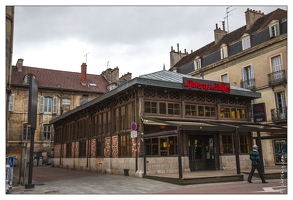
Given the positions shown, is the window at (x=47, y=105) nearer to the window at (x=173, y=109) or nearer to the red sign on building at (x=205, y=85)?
the window at (x=173, y=109)

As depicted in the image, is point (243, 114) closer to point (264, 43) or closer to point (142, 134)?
point (142, 134)

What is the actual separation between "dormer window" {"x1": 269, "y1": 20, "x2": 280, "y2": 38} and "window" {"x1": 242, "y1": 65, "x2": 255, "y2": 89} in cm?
328

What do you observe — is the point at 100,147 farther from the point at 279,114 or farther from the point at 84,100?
the point at 84,100

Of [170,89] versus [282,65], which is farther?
[282,65]

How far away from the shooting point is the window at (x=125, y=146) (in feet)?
51.1

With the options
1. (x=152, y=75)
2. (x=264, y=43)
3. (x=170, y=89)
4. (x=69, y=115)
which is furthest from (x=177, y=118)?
(x=264, y=43)

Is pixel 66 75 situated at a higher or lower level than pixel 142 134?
higher

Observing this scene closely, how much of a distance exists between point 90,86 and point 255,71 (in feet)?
71.1

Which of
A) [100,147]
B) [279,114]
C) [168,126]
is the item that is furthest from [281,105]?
[100,147]

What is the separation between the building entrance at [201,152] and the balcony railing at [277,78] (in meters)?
9.94

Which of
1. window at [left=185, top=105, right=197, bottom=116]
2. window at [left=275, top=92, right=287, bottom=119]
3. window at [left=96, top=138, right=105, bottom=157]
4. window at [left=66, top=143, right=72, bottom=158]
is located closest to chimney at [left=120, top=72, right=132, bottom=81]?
window at [left=66, top=143, right=72, bottom=158]

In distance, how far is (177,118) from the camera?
15.4m

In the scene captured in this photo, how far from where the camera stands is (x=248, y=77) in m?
26.5

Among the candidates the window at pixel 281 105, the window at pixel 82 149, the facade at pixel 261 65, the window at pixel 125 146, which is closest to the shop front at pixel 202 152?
the window at pixel 125 146
